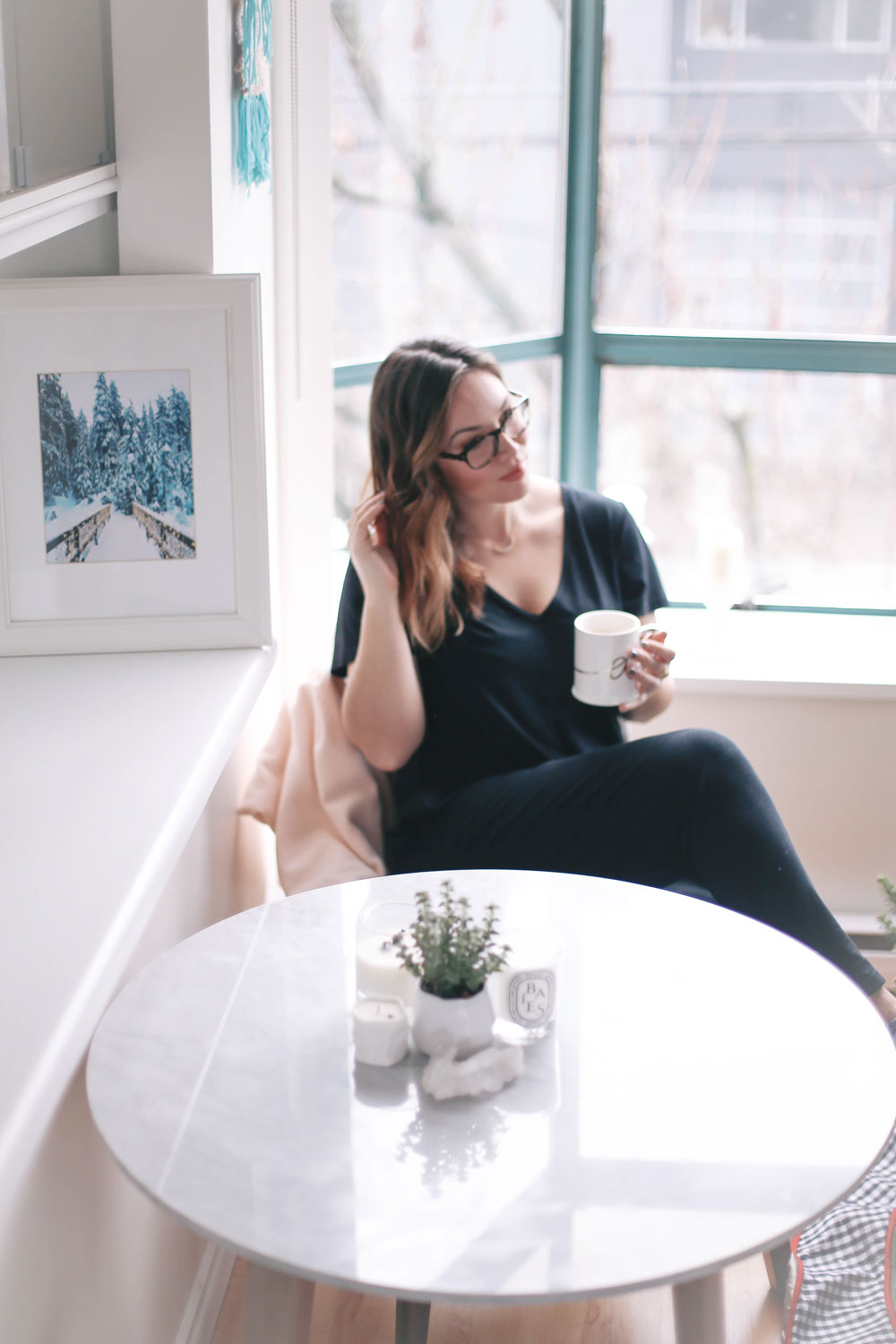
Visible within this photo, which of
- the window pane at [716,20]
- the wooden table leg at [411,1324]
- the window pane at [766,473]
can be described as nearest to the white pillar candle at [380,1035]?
the wooden table leg at [411,1324]

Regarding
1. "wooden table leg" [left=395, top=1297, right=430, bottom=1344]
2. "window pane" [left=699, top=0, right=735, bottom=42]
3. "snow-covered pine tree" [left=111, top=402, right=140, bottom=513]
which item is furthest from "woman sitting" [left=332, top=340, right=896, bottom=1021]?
"window pane" [left=699, top=0, right=735, bottom=42]

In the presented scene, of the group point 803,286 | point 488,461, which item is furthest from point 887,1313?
point 803,286

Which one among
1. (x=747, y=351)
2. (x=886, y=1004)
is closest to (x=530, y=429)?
(x=747, y=351)

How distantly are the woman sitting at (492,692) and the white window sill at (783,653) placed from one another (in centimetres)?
45

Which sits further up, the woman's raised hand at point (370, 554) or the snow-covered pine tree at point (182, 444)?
the snow-covered pine tree at point (182, 444)

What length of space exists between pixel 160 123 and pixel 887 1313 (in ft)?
5.52

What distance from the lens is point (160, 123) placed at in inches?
61.0

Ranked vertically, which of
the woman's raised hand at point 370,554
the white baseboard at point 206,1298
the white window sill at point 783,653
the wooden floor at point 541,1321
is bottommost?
the wooden floor at point 541,1321

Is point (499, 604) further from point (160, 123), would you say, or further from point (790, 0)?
point (790, 0)

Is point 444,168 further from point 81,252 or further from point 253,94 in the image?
point 81,252

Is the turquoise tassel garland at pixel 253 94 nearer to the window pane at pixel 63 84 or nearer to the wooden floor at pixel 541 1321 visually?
the window pane at pixel 63 84

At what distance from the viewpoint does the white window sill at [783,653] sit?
237 centimetres

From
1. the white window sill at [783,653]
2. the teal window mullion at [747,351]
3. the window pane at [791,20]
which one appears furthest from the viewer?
the teal window mullion at [747,351]

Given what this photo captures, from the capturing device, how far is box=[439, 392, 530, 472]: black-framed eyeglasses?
185cm
